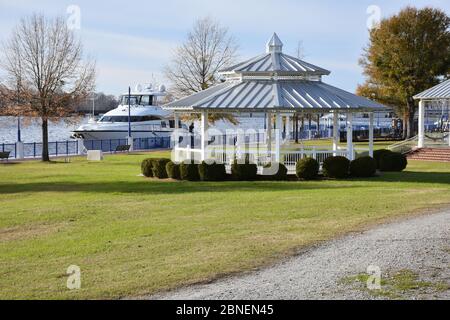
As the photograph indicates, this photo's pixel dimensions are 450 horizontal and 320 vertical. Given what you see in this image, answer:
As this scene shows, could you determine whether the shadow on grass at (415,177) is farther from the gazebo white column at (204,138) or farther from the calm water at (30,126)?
the calm water at (30,126)

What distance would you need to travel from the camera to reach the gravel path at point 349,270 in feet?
30.6

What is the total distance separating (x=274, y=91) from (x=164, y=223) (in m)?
13.1

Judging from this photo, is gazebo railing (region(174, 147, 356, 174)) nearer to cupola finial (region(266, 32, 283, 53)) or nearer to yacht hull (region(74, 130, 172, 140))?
cupola finial (region(266, 32, 283, 53))

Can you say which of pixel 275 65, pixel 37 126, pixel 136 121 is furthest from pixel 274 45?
pixel 37 126

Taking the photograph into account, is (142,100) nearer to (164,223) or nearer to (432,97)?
(432,97)

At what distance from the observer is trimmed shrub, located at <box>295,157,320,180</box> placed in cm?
2575

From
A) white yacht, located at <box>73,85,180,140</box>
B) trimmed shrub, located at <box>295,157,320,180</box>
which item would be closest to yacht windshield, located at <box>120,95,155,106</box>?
white yacht, located at <box>73,85,180,140</box>

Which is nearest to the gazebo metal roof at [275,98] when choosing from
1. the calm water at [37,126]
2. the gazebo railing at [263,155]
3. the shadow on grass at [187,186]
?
the gazebo railing at [263,155]

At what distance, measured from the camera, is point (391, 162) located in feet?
96.9

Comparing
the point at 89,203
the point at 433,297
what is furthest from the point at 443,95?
the point at 433,297

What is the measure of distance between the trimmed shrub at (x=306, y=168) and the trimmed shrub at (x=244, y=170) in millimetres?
1601

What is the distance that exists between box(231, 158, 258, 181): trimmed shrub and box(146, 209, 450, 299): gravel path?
1189 centimetres

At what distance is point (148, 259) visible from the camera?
461 inches
